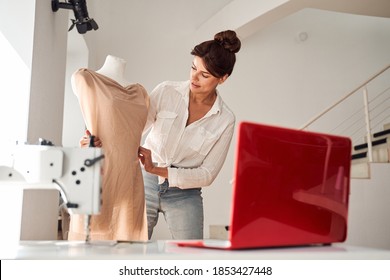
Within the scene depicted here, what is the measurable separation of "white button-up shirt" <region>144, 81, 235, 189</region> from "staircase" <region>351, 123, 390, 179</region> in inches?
111

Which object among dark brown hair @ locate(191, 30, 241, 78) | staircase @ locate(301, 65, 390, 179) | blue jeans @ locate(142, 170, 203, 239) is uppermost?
staircase @ locate(301, 65, 390, 179)

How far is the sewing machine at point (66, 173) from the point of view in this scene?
1048mm

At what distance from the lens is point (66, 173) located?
1.06 m

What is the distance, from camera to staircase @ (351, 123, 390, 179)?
14.3 ft

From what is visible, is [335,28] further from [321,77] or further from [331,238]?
[331,238]

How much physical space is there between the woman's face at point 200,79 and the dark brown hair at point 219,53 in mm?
25

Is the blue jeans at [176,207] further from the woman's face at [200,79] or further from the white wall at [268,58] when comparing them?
the white wall at [268,58]

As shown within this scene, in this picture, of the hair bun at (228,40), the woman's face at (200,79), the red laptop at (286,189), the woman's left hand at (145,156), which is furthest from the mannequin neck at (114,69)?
the red laptop at (286,189)

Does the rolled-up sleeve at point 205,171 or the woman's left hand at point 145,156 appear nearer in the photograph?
the woman's left hand at point 145,156

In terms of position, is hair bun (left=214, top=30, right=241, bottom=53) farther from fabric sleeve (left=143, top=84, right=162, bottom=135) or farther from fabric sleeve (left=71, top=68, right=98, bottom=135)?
fabric sleeve (left=71, top=68, right=98, bottom=135)

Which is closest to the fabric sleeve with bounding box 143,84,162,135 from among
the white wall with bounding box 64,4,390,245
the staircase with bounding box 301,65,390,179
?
the white wall with bounding box 64,4,390,245

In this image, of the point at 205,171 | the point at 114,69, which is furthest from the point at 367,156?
the point at 114,69

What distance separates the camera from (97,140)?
1467 mm

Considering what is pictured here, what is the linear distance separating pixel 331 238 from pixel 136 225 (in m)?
0.67
